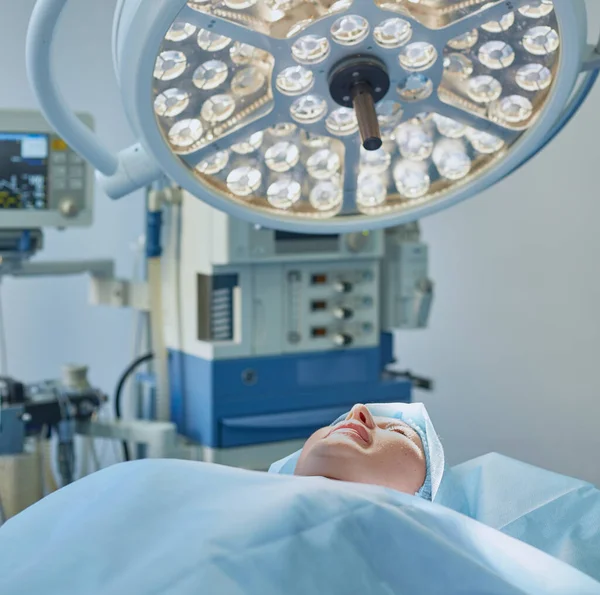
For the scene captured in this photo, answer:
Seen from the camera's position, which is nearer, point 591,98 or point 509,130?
point 509,130

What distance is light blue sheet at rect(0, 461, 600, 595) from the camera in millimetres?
1129

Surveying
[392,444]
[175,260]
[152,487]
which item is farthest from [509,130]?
[175,260]

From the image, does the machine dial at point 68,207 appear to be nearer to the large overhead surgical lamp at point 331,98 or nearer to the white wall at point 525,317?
the large overhead surgical lamp at point 331,98

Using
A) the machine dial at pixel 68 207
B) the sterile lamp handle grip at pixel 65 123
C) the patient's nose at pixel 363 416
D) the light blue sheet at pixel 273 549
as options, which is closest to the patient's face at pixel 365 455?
the patient's nose at pixel 363 416

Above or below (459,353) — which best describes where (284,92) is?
above

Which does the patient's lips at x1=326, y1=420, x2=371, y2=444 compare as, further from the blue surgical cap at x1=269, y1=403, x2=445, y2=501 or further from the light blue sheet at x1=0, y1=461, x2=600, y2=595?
the light blue sheet at x1=0, y1=461, x2=600, y2=595

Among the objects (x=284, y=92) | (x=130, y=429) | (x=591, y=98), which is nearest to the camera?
(x=284, y=92)

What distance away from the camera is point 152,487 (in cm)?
127

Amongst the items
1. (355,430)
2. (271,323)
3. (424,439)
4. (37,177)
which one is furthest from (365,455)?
(37,177)

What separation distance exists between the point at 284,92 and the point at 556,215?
8.58 ft

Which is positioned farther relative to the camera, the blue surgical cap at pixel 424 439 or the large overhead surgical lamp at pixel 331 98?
the blue surgical cap at pixel 424 439

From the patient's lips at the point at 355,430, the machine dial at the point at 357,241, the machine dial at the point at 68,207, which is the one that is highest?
the machine dial at the point at 68,207

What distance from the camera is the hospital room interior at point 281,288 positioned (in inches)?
45.9

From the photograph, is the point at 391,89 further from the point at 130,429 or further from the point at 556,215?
the point at 556,215
